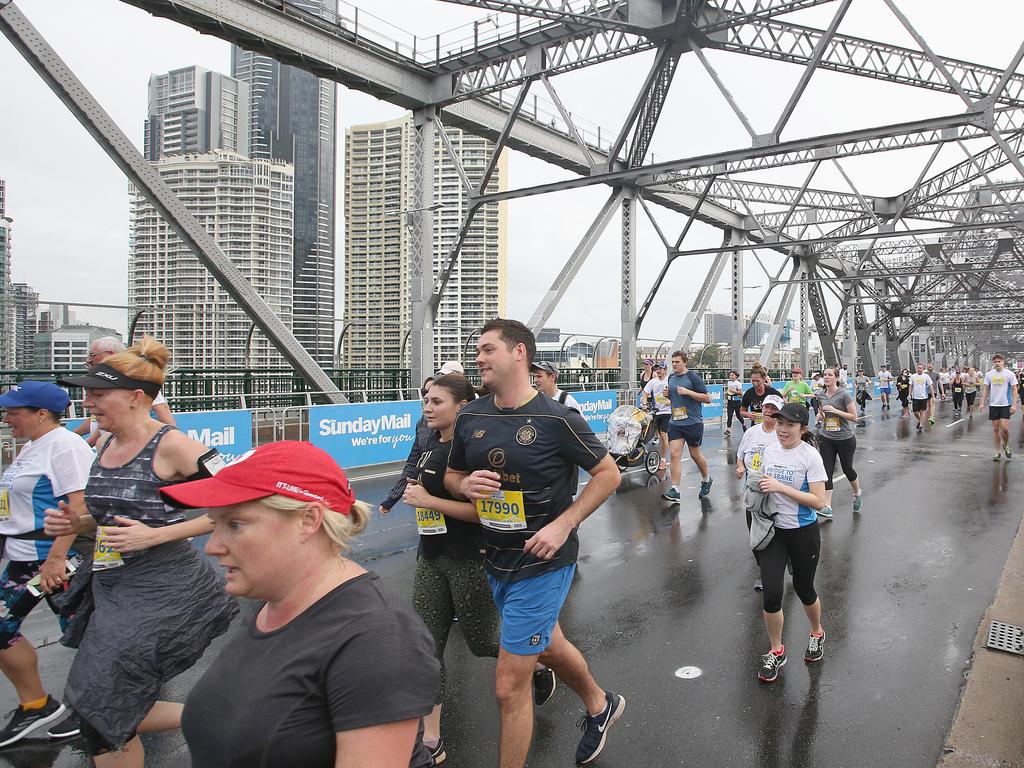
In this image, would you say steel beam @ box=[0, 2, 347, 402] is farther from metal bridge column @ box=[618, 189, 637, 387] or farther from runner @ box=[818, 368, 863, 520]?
metal bridge column @ box=[618, 189, 637, 387]

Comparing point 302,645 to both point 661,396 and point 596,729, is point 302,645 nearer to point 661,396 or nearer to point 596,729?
point 596,729

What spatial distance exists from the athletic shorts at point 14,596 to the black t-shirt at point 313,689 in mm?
2752

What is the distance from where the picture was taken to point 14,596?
3494mm

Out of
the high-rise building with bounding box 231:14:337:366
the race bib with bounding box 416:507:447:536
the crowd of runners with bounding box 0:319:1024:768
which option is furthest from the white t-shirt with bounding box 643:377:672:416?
the high-rise building with bounding box 231:14:337:366

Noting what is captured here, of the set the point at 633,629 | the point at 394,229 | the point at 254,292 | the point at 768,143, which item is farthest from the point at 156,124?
the point at 633,629

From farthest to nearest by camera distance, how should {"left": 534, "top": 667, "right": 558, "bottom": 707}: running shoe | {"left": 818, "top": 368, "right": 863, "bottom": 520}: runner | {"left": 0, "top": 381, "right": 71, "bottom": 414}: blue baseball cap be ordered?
{"left": 818, "top": 368, "right": 863, "bottom": 520}: runner, {"left": 534, "top": 667, "right": 558, "bottom": 707}: running shoe, {"left": 0, "top": 381, "right": 71, "bottom": 414}: blue baseball cap

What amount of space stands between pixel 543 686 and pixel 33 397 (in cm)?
312

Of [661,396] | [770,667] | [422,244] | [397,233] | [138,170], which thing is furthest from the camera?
[397,233]

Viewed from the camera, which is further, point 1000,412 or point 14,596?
point 1000,412

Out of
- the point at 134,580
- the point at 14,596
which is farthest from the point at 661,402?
the point at 134,580

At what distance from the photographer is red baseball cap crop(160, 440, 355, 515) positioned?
149cm

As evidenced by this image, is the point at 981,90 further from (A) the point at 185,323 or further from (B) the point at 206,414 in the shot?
(A) the point at 185,323

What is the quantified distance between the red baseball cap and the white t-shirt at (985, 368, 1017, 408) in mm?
14708

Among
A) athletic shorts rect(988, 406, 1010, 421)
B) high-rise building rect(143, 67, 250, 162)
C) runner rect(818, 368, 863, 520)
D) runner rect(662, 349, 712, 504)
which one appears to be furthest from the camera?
high-rise building rect(143, 67, 250, 162)
